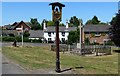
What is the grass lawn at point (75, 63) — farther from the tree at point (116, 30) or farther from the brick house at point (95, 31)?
the brick house at point (95, 31)

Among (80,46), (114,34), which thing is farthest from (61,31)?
(80,46)

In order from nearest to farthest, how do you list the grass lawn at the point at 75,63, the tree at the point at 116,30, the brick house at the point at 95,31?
the grass lawn at the point at 75,63 → the tree at the point at 116,30 → the brick house at the point at 95,31

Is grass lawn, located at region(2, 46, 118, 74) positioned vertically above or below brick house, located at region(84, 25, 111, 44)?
below

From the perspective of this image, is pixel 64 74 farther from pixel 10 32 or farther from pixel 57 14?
pixel 10 32

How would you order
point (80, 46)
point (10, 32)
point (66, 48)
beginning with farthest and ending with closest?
point (10, 32) < point (66, 48) < point (80, 46)

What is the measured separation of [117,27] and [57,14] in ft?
107

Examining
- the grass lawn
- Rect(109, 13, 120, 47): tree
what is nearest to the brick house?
Rect(109, 13, 120, 47): tree

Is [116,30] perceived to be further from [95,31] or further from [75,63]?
[95,31]

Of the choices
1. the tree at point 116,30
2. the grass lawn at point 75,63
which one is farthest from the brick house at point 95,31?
the grass lawn at point 75,63

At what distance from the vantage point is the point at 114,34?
48906mm

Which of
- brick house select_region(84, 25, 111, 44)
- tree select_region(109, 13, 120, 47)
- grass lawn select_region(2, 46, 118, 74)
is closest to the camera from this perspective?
grass lawn select_region(2, 46, 118, 74)

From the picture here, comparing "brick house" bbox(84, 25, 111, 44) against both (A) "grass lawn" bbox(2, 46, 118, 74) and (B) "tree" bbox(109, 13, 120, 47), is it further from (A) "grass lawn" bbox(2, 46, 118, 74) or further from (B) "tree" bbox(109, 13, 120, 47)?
(A) "grass lawn" bbox(2, 46, 118, 74)

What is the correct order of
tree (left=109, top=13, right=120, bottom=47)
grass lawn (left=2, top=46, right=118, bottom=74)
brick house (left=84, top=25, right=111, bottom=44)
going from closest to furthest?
grass lawn (left=2, top=46, right=118, bottom=74)
tree (left=109, top=13, right=120, bottom=47)
brick house (left=84, top=25, right=111, bottom=44)

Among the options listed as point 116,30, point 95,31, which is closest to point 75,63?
point 116,30
